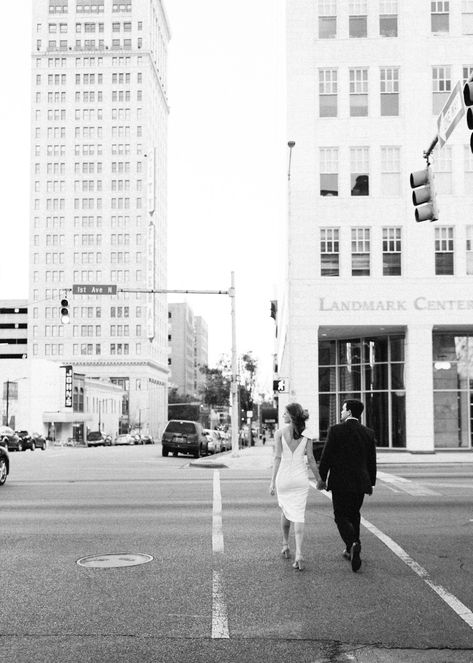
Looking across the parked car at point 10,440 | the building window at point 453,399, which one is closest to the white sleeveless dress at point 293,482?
the building window at point 453,399

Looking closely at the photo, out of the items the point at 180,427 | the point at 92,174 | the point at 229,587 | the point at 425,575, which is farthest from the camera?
the point at 92,174

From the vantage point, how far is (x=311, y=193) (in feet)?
121

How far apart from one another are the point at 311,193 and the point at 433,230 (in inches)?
223

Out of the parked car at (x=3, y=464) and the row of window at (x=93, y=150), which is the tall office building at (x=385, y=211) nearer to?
the parked car at (x=3, y=464)

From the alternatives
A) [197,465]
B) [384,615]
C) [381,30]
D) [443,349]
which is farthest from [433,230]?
[384,615]

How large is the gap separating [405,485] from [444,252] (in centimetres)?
1935

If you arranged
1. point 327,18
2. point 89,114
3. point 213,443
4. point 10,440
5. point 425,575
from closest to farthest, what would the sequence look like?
point 425,575 < point 327,18 < point 213,443 < point 10,440 < point 89,114

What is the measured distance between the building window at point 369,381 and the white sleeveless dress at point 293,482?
28.2 meters

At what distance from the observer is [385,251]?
36.6m

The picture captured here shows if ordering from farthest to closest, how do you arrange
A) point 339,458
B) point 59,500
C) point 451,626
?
1. point 59,500
2. point 339,458
3. point 451,626

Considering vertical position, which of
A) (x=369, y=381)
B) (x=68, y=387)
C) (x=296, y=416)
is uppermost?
(x=68, y=387)

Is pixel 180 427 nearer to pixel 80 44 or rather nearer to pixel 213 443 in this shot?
pixel 213 443

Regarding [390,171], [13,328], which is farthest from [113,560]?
[13,328]

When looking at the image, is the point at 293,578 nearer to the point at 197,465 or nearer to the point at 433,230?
the point at 197,465
